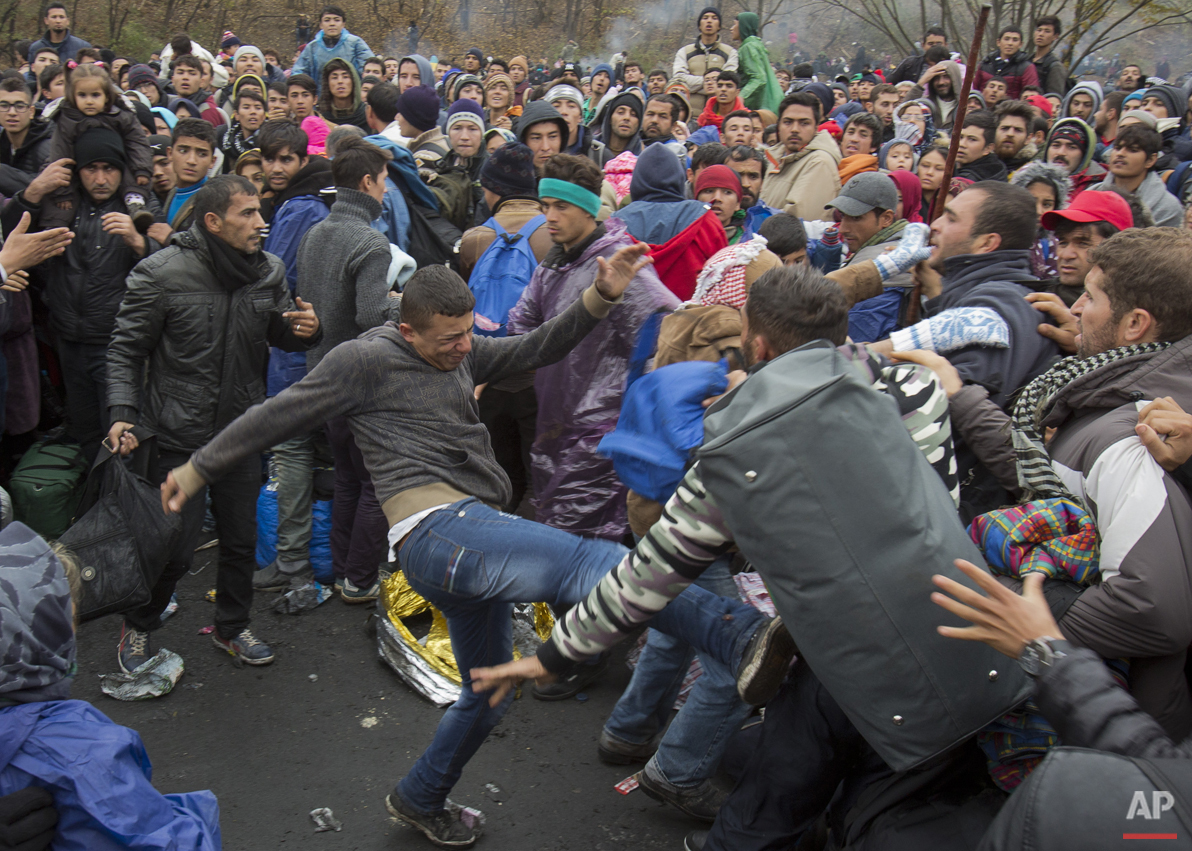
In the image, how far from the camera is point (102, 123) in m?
5.13

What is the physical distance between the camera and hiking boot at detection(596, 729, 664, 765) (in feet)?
11.6

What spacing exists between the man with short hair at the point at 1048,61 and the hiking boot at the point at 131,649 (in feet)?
37.7

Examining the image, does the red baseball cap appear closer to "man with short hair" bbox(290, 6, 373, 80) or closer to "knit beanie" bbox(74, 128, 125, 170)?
"knit beanie" bbox(74, 128, 125, 170)

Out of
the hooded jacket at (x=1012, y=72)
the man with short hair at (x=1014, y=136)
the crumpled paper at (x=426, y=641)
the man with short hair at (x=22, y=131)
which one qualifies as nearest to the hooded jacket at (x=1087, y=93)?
the hooded jacket at (x=1012, y=72)

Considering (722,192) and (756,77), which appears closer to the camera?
(722,192)

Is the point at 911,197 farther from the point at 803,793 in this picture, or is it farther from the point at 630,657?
the point at 803,793

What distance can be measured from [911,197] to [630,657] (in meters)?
3.34

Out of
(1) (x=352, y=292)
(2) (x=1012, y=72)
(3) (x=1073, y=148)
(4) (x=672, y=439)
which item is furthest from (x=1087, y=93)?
(4) (x=672, y=439)

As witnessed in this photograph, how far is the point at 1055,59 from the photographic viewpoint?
11.3 meters

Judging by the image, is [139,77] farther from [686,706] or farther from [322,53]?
[686,706]

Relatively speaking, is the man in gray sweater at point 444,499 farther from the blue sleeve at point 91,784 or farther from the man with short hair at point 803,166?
the man with short hair at point 803,166

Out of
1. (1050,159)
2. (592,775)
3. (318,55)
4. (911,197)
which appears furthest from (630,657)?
(318,55)

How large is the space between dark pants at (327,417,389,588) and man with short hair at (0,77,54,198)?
321 cm

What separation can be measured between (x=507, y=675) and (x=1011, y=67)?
11.5 meters
